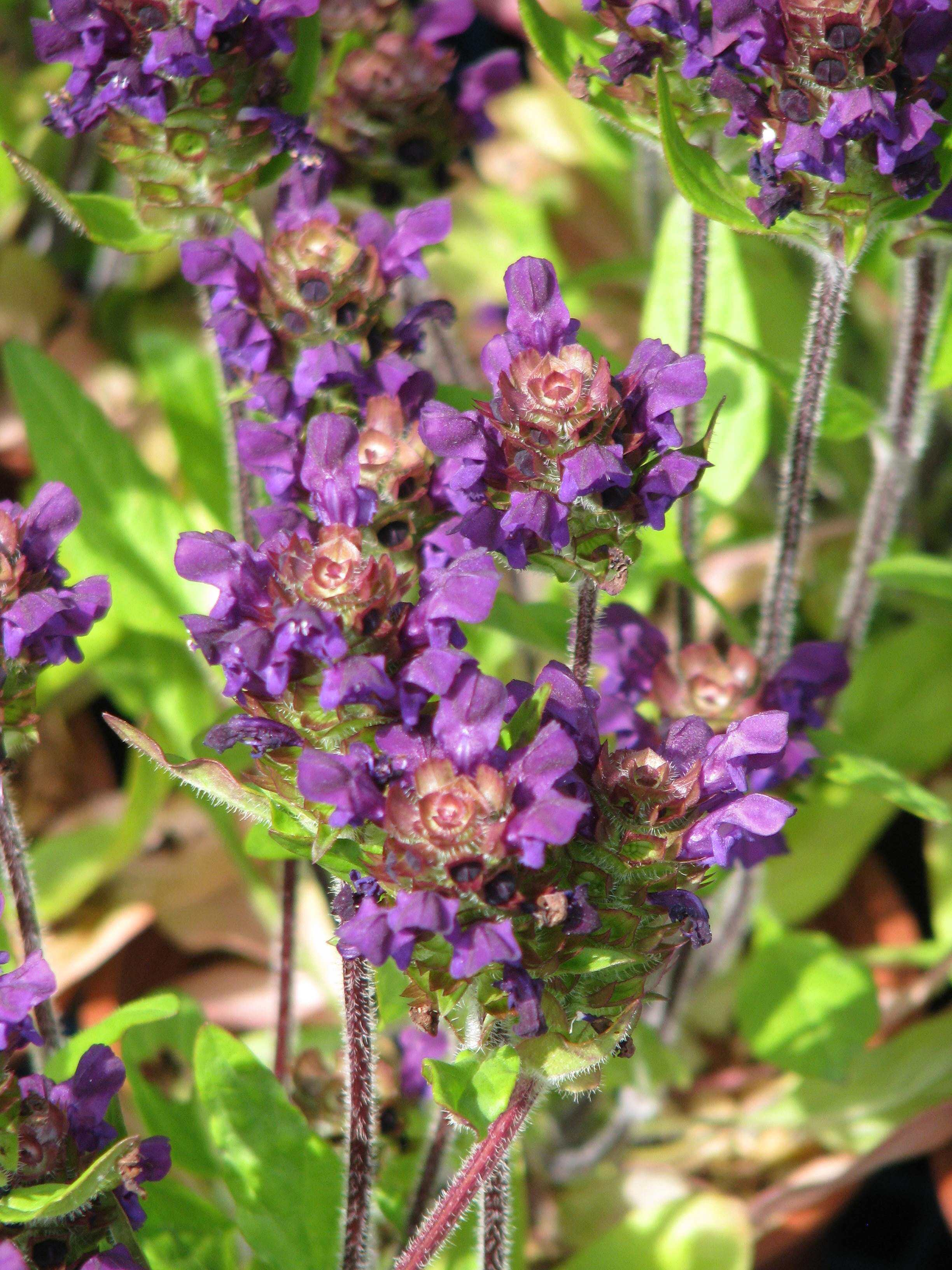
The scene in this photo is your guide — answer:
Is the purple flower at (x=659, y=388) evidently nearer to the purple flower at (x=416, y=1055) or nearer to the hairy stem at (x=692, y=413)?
the hairy stem at (x=692, y=413)

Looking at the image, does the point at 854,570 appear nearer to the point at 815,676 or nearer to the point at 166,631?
the point at 815,676

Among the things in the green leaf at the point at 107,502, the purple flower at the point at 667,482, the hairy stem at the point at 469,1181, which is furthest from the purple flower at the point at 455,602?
the green leaf at the point at 107,502

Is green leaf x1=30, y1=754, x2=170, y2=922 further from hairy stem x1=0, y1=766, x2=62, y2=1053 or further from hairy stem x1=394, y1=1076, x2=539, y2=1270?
hairy stem x1=394, y1=1076, x2=539, y2=1270

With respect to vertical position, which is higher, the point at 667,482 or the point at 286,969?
the point at 667,482

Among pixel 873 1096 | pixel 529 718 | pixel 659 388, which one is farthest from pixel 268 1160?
pixel 873 1096

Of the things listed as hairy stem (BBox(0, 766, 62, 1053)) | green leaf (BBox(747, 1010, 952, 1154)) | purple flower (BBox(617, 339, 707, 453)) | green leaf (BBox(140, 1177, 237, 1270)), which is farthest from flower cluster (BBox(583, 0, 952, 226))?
green leaf (BBox(747, 1010, 952, 1154))

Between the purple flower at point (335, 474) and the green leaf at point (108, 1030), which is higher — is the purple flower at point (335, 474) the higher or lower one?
the higher one

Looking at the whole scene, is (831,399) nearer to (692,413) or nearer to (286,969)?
(692,413)
